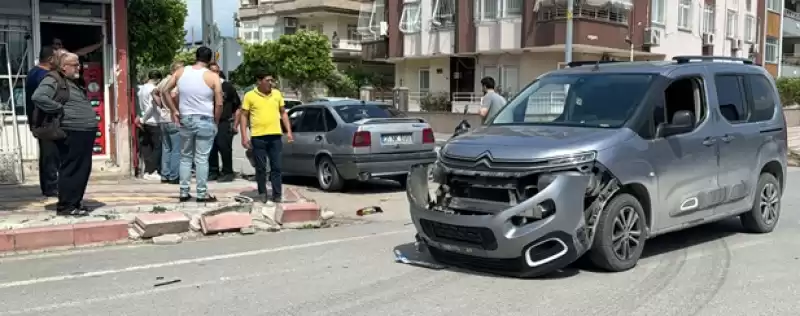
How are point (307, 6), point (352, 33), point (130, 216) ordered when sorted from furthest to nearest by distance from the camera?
1. point (352, 33)
2. point (307, 6)
3. point (130, 216)

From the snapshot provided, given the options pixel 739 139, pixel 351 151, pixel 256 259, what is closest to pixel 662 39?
pixel 351 151

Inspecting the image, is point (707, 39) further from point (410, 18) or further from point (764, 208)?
point (764, 208)

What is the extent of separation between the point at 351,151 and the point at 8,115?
5.09 m

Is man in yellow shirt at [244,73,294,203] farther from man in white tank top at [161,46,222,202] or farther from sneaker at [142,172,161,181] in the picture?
sneaker at [142,172,161,181]

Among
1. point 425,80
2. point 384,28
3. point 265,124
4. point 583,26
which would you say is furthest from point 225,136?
point 384,28

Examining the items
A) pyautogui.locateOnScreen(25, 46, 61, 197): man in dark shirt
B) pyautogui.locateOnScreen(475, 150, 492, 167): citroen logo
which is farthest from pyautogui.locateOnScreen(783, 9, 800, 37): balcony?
pyautogui.locateOnScreen(475, 150, 492, 167): citroen logo

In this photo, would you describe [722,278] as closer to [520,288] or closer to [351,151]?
[520,288]

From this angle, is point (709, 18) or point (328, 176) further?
point (709, 18)

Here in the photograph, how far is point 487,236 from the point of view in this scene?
603 cm

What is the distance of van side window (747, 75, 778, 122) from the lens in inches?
322

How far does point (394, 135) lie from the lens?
40.4ft

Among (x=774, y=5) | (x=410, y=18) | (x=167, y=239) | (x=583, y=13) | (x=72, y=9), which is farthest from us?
(x=774, y=5)

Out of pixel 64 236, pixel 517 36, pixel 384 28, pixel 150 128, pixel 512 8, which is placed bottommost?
pixel 64 236

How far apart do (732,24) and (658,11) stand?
10843mm
